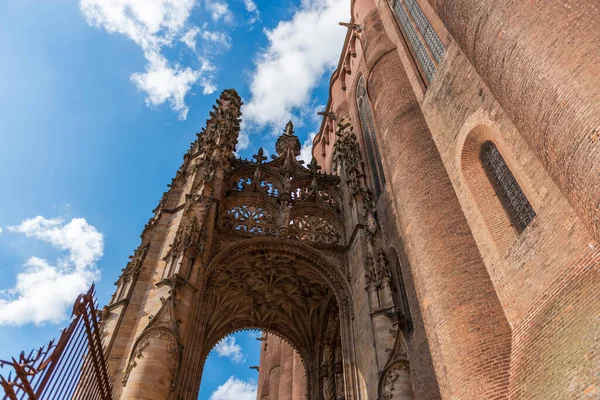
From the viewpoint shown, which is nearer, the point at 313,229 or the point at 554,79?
the point at 554,79

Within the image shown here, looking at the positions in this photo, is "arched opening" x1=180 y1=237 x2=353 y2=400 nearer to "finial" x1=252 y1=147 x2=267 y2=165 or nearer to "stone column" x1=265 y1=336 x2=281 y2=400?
"finial" x1=252 y1=147 x2=267 y2=165

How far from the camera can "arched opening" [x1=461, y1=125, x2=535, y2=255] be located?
7.49 m

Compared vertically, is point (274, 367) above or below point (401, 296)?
above

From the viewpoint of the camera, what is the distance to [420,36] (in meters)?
13.6

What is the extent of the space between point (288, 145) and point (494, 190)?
877 centimetres

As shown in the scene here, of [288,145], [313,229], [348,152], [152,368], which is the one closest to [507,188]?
[313,229]

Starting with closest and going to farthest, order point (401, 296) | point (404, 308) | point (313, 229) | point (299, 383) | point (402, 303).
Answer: point (404, 308) < point (402, 303) < point (401, 296) < point (313, 229) < point (299, 383)

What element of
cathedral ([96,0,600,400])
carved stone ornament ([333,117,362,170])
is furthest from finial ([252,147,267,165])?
carved stone ornament ([333,117,362,170])

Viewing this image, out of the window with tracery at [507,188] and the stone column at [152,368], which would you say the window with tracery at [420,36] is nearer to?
the window with tracery at [507,188]

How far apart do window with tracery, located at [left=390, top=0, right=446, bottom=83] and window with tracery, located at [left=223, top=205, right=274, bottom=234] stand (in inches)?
227

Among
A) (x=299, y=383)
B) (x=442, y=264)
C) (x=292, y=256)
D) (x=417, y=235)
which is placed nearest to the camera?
(x=442, y=264)

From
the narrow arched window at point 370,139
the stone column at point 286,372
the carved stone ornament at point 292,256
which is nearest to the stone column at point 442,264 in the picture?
the narrow arched window at point 370,139

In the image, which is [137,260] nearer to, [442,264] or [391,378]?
[391,378]

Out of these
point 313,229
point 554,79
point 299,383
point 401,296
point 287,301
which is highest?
point 313,229
